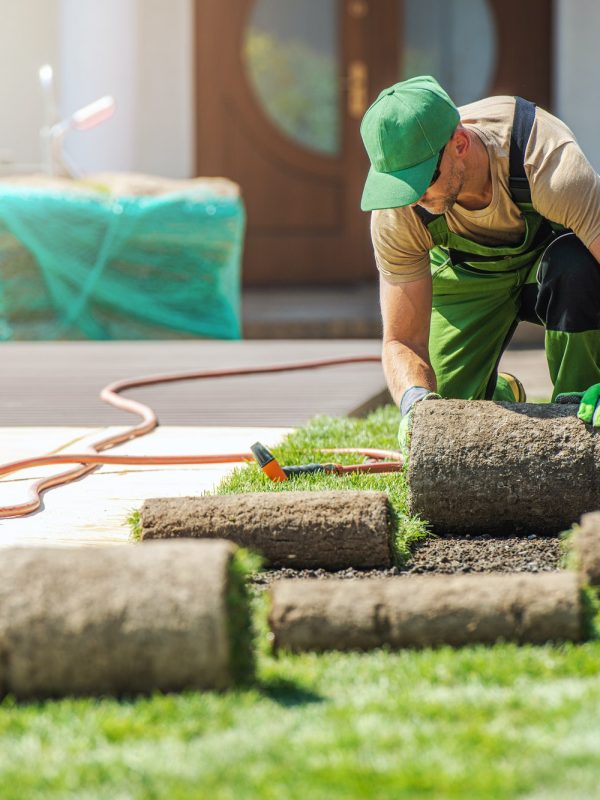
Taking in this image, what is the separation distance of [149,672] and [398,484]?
146 centimetres

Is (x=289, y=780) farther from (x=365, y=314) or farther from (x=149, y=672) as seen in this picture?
(x=365, y=314)

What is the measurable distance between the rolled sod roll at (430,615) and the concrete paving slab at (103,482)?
0.84 m

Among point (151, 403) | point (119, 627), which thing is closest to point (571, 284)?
point (119, 627)

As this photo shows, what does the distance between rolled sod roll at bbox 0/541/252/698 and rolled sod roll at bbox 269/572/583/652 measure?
0.56ft

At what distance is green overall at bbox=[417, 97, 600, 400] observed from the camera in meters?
3.44

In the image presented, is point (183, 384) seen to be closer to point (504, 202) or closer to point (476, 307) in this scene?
point (476, 307)

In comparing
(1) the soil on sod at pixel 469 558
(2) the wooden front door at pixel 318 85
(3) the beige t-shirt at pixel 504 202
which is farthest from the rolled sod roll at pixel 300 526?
(2) the wooden front door at pixel 318 85

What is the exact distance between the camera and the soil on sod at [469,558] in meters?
2.46

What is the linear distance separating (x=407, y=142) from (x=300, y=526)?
3.10 ft

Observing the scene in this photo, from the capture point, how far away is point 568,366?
10.8 ft

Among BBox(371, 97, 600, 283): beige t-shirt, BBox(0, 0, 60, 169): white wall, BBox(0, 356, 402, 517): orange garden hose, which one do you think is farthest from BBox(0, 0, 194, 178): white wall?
BBox(371, 97, 600, 283): beige t-shirt

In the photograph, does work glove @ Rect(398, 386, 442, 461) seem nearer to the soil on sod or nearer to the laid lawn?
the soil on sod

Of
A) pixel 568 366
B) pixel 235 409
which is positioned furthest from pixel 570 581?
pixel 235 409

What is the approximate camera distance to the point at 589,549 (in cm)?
210
